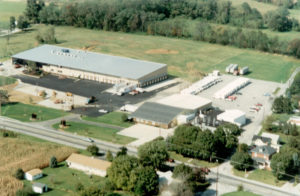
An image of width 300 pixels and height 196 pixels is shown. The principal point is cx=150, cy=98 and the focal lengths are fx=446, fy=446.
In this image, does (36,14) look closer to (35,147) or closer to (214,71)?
(214,71)

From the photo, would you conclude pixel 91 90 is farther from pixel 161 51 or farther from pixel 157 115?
pixel 161 51

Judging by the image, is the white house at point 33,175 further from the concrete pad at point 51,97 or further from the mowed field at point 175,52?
the mowed field at point 175,52

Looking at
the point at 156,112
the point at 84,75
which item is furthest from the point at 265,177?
the point at 84,75

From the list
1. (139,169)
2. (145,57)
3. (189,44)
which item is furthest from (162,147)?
(189,44)

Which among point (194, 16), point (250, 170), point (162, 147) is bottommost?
point (250, 170)

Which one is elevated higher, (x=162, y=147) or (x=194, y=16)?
(x=194, y=16)
